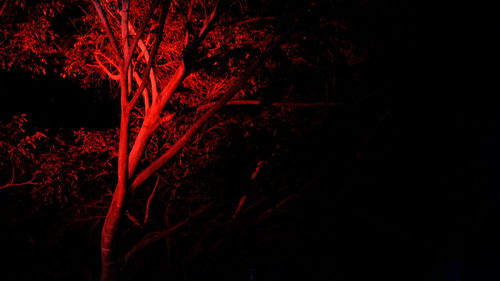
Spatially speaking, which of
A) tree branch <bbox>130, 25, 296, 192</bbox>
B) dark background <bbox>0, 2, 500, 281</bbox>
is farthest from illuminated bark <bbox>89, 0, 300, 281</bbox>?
dark background <bbox>0, 2, 500, 281</bbox>

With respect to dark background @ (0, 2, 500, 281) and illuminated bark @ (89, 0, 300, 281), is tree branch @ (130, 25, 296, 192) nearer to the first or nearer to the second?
illuminated bark @ (89, 0, 300, 281)

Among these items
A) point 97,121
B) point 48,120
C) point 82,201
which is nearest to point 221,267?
point 82,201

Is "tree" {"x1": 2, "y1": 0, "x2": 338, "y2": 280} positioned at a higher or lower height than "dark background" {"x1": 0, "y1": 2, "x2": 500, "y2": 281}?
higher

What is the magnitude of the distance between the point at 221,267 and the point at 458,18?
27.1 ft

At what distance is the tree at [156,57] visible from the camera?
677 cm

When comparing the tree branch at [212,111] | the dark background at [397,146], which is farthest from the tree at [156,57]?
the dark background at [397,146]

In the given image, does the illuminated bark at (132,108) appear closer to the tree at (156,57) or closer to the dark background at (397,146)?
the tree at (156,57)

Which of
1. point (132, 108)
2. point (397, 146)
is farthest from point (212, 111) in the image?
point (397, 146)

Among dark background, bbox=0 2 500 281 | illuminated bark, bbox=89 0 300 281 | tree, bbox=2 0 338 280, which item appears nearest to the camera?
illuminated bark, bbox=89 0 300 281

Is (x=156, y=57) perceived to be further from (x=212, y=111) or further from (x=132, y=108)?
(x=212, y=111)

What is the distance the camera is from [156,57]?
27.9ft

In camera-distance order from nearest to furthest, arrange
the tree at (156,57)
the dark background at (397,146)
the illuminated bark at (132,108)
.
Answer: the illuminated bark at (132,108) < the tree at (156,57) < the dark background at (397,146)

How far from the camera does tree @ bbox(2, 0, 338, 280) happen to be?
Answer: 6.77 m

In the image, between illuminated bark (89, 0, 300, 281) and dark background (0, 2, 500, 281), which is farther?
dark background (0, 2, 500, 281)
